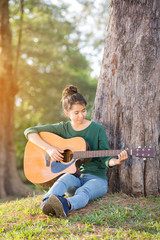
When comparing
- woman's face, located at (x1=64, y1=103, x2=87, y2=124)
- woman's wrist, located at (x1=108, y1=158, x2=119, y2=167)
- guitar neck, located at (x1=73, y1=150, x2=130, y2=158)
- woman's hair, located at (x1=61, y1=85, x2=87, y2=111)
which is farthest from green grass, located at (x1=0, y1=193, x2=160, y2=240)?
woman's hair, located at (x1=61, y1=85, x2=87, y2=111)

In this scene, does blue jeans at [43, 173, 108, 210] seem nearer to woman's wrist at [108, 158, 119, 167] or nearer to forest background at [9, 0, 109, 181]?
woman's wrist at [108, 158, 119, 167]

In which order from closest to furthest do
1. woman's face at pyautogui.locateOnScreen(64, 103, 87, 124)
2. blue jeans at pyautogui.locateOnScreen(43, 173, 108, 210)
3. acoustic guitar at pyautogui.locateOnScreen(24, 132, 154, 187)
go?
blue jeans at pyautogui.locateOnScreen(43, 173, 108, 210), acoustic guitar at pyautogui.locateOnScreen(24, 132, 154, 187), woman's face at pyautogui.locateOnScreen(64, 103, 87, 124)

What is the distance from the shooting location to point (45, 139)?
14.3 ft

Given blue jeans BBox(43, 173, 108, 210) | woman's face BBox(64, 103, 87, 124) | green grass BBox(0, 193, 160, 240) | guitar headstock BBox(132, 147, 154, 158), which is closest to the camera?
green grass BBox(0, 193, 160, 240)

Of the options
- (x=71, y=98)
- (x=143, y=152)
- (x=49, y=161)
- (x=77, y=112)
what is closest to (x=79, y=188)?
(x=49, y=161)

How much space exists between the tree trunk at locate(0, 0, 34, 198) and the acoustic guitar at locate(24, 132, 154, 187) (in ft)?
21.8

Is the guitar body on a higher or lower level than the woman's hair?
lower

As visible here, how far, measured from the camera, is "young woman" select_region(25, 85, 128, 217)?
3.48m

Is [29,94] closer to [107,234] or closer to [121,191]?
[121,191]

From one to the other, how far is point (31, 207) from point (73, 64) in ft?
33.5

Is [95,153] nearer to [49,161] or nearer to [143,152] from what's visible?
[143,152]

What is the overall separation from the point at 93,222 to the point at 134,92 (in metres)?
2.04

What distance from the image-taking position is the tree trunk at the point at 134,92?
4293 mm

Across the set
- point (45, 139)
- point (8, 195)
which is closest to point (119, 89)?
point (45, 139)
